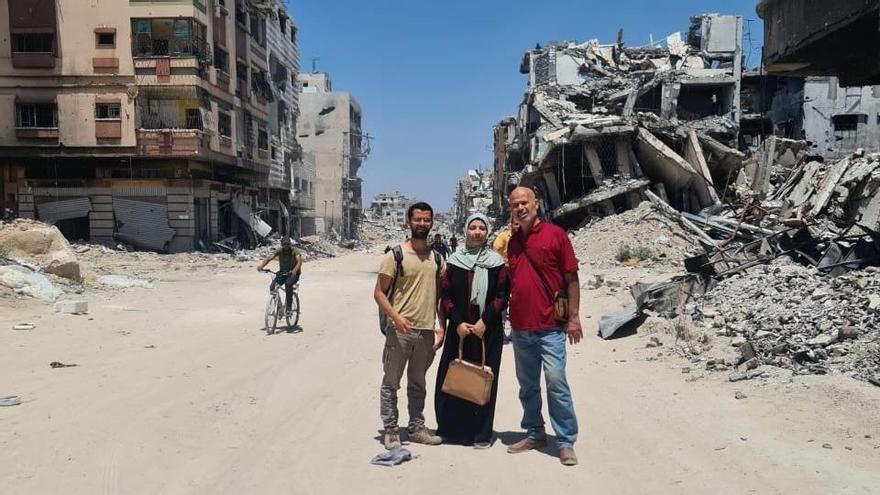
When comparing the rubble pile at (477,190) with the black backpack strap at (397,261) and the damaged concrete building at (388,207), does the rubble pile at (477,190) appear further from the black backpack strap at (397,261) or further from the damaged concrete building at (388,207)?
the black backpack strap at (397,261)

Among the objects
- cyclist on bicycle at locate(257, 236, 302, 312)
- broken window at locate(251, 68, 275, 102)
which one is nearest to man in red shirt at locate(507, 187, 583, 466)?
cyclist on bicycle at locate(257, 236, 302, 312)

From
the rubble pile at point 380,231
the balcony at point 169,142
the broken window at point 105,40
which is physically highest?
the broken window at point 105,40

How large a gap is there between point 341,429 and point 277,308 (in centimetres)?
597

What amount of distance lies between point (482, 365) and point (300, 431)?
1657 mm

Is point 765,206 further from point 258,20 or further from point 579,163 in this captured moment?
point 258,20

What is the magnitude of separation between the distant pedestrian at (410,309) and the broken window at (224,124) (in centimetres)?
→ 2828

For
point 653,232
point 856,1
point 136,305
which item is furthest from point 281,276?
point 653,232

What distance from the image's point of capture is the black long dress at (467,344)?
463 centimetres

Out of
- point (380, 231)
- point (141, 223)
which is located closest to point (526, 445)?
point (141, 223)

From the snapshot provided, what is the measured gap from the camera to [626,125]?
23672 millimetres

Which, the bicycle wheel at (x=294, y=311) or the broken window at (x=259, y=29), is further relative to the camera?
the broken window at (x=259, y=29)

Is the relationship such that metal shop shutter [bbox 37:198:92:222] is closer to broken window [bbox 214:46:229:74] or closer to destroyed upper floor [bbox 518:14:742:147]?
broken window [bbox 214:46:229:74]

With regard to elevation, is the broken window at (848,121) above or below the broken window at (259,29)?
below

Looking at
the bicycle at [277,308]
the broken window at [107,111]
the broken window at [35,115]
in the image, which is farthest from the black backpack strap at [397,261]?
the broken window at [35,115]
